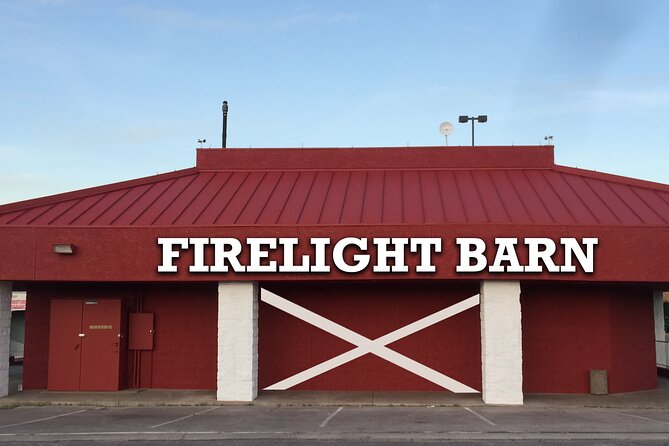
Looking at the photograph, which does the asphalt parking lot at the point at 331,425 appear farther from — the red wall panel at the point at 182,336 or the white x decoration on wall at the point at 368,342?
the red wall panel at the point at 182,336

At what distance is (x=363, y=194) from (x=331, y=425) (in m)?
8.78

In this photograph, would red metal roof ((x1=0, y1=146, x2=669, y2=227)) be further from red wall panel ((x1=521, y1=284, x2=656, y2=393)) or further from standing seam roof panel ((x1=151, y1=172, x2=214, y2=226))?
red wall panel ((x1=521, y1=284, x2=656, y2=393))

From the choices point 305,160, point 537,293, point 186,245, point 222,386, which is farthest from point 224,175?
point 537,293

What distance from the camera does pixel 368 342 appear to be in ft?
67.3

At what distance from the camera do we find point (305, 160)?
24891 mm

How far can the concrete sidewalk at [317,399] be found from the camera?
60.4ft

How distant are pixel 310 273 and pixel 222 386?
12.7ft

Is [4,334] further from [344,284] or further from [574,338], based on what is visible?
[574,338]

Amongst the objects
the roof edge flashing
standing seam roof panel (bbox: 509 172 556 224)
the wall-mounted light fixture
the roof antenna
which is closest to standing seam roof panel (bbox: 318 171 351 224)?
the roof edge flashing

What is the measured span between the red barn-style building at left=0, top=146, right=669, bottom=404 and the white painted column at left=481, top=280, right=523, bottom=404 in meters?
0.05

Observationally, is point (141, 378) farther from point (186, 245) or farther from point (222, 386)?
point (186, 245)

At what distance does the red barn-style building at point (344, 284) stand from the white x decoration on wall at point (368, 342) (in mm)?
41

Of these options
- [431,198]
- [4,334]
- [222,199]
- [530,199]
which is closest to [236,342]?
[222,199]

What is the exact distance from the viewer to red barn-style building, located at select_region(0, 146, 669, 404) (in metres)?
18.5
